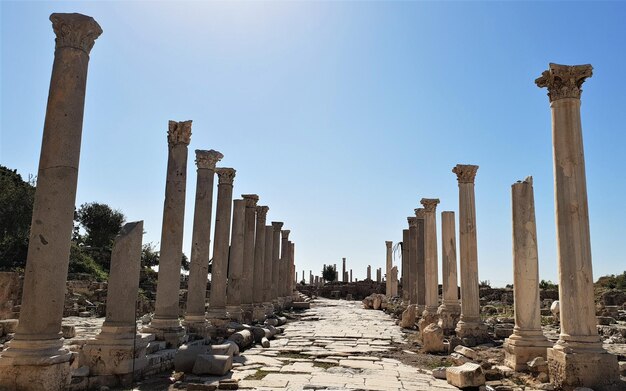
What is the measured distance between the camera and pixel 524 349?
10.6 metres

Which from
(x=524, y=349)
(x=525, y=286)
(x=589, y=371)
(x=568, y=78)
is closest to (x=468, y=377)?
(x=589, y=371)

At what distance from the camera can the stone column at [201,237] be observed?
48.8ft

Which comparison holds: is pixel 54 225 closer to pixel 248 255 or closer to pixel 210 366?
pixel 210 366

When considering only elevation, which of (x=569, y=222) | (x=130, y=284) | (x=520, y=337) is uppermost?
(x=569, y=222)

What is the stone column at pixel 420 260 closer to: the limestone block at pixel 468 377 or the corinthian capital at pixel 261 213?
the corinthian capital at pixel 261 213

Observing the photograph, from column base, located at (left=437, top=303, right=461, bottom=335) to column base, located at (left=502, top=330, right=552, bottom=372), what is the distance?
6.83 metres

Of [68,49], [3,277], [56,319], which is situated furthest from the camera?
[3,277]

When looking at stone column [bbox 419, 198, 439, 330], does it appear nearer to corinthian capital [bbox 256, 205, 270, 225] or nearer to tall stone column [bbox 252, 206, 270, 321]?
tall stone column [bbox 252, 206, 270, 321]

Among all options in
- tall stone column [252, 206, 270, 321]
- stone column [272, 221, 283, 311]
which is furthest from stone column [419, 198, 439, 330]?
stone column [272, 221, 283, 311]

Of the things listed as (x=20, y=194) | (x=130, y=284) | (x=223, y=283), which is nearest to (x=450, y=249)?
(x=223, y=283)

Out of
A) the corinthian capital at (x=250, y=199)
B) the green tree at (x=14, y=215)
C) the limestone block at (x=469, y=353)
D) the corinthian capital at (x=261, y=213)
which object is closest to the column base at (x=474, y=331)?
the limestone block at (x=469, y=353)

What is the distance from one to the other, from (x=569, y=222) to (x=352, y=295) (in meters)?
48.6

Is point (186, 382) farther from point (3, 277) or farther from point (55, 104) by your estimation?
point (3, 277)

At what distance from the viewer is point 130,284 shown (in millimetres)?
10055
